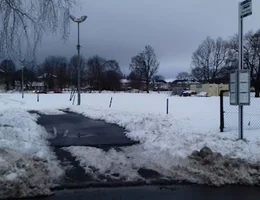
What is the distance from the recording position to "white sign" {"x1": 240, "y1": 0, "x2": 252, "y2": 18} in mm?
10499

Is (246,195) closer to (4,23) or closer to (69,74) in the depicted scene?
(4,23)

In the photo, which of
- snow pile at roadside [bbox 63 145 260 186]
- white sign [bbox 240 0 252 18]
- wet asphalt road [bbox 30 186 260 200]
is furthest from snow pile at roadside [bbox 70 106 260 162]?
white sign [bbox 240 0 252 18]

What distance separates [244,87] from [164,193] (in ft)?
17.9

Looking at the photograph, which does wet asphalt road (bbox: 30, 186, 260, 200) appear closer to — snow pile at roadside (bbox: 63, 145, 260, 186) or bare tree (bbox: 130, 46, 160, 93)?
snow pile at roadside (bbox: 63, 145, 260, 186)

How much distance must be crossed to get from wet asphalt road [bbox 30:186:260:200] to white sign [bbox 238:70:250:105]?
4.35 metres

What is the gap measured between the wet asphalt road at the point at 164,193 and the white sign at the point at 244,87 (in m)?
4.35

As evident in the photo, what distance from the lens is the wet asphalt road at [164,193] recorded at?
634cm

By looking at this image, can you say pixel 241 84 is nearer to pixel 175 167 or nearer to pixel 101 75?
pixel 175 167

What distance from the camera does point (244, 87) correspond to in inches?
427

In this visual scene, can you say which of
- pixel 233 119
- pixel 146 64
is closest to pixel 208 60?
pixel 146 64

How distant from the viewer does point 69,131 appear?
14750mm

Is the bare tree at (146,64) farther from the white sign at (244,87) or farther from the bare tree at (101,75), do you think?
the white sign at (244,87)

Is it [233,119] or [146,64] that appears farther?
[146,64]

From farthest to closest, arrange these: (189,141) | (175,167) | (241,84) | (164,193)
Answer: (241,84) < (189,141) < (175,167) < (164,193)
